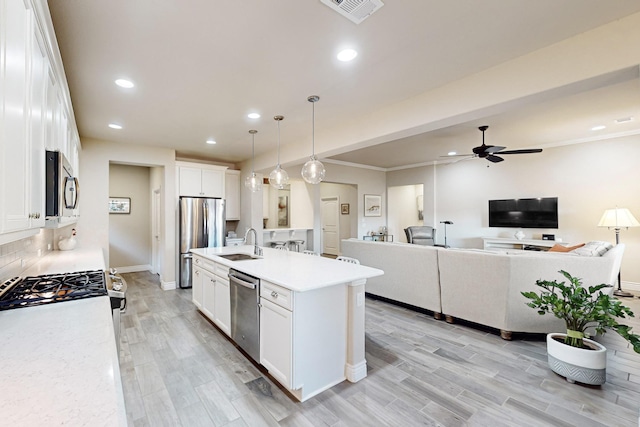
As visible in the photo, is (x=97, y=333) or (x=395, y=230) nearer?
(x=97, y=333)

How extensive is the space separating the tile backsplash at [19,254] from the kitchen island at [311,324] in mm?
1538

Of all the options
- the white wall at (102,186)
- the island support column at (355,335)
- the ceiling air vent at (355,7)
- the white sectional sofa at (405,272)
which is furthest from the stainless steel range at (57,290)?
the white sectional sofa at (405,272)

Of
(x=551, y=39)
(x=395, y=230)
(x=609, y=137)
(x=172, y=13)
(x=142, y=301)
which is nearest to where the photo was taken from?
(x=172, y=13)

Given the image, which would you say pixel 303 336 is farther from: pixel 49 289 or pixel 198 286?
pixel 198 286

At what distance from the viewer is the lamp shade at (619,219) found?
14.5 ft

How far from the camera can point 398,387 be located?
2283 mm

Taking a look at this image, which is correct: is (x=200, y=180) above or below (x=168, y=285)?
above

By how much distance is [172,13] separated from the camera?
5.96 ft

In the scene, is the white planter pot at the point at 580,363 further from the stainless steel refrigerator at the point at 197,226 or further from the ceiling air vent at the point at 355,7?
the stainless steel refrigerator at the point at 197,226

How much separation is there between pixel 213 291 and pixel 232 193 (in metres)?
3.45

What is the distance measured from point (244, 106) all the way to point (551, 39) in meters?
2.88

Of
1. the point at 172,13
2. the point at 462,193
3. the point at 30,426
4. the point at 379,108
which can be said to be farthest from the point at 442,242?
the point at 30,426

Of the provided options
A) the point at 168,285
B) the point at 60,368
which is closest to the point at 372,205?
the point at 168,285

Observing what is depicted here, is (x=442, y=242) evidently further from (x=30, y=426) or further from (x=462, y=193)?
(x=30, y=426)
